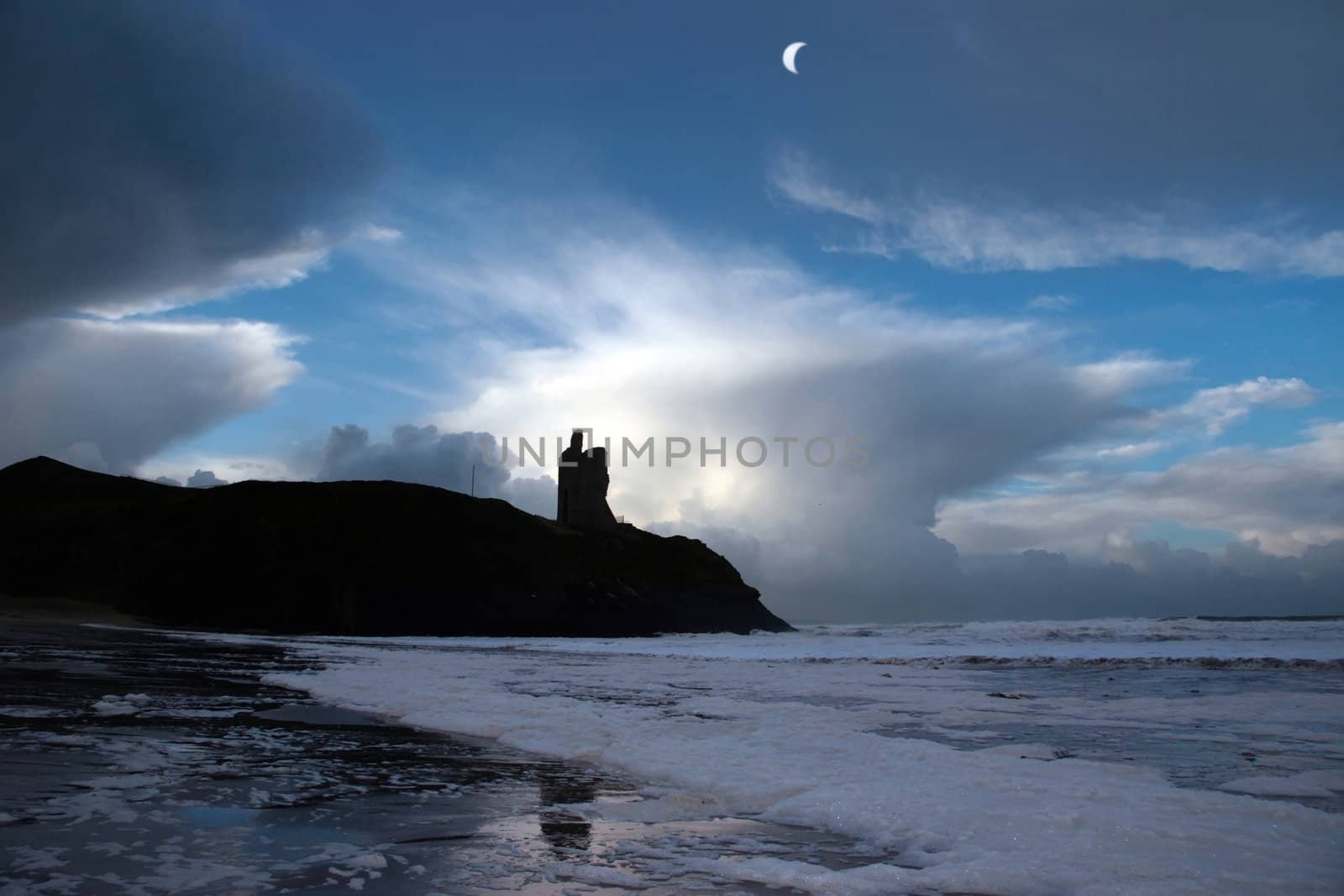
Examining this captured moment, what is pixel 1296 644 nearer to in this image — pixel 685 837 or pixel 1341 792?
pixel 1341 792

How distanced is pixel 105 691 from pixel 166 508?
222ft

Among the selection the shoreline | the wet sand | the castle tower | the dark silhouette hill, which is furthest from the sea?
the castle tower

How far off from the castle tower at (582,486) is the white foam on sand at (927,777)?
3020 inches

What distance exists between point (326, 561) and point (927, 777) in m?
67.7

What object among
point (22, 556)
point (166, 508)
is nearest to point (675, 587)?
point (166, 508)

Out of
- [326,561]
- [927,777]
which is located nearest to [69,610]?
[326,561]

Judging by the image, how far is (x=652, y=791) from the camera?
6.57 meters

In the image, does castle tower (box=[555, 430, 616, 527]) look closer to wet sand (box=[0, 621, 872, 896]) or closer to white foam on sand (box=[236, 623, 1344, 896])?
white foam on sand (box=[236, 623, 1344, 896])

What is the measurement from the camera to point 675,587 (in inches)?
3236

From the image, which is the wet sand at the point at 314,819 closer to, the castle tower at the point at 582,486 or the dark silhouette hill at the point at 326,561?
the dark silhouette hill at the point at 326,561

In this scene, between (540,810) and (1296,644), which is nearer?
(540,810)

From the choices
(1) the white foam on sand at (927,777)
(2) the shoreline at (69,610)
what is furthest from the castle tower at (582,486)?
(1) the white foam on sand at (927,777)

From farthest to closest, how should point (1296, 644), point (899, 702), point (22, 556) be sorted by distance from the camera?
point (22, 556) < point (1296, 644) < point (899, 702)

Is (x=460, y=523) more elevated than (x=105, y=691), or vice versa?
(x=460, y=523)
